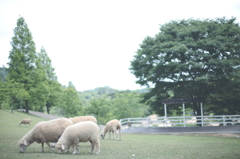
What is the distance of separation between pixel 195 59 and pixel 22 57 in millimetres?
25200

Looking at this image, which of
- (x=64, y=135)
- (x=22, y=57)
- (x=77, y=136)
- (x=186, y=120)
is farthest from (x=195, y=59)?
(x=22, y=57)

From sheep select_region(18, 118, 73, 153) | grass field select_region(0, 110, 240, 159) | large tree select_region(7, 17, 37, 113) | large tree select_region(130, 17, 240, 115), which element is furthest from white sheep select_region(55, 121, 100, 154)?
large tree select_region(7, 17, 37, 113)

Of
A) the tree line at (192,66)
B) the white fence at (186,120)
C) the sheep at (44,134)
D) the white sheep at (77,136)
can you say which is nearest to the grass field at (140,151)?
the white sheep at (77,136)

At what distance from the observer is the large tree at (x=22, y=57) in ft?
119

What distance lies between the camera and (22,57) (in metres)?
36.8

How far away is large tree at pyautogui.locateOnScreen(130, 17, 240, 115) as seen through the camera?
25031 millimetres

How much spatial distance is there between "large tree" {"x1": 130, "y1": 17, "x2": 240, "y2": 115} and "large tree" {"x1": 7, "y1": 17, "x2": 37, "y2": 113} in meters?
17.7

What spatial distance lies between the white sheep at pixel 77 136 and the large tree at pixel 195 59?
16.0 meters

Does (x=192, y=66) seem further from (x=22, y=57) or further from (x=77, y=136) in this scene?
(x=22, y=57)

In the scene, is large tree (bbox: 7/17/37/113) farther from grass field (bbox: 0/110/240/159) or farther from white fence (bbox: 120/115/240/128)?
grass field (bbox: 0/110/240/159)

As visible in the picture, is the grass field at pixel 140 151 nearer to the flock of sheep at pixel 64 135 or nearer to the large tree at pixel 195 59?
the flock of sheep at pixel 64 135

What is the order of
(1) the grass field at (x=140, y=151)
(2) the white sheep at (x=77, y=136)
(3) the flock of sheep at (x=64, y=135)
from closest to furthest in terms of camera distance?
(1) the grass field at (x=140, y=151), (2) the white sheep at (x=77, y=136), (3) the flock of sheep at (x=64, y=135)

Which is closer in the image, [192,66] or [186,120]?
[192,66]

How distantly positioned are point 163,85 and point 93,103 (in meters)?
24.0
